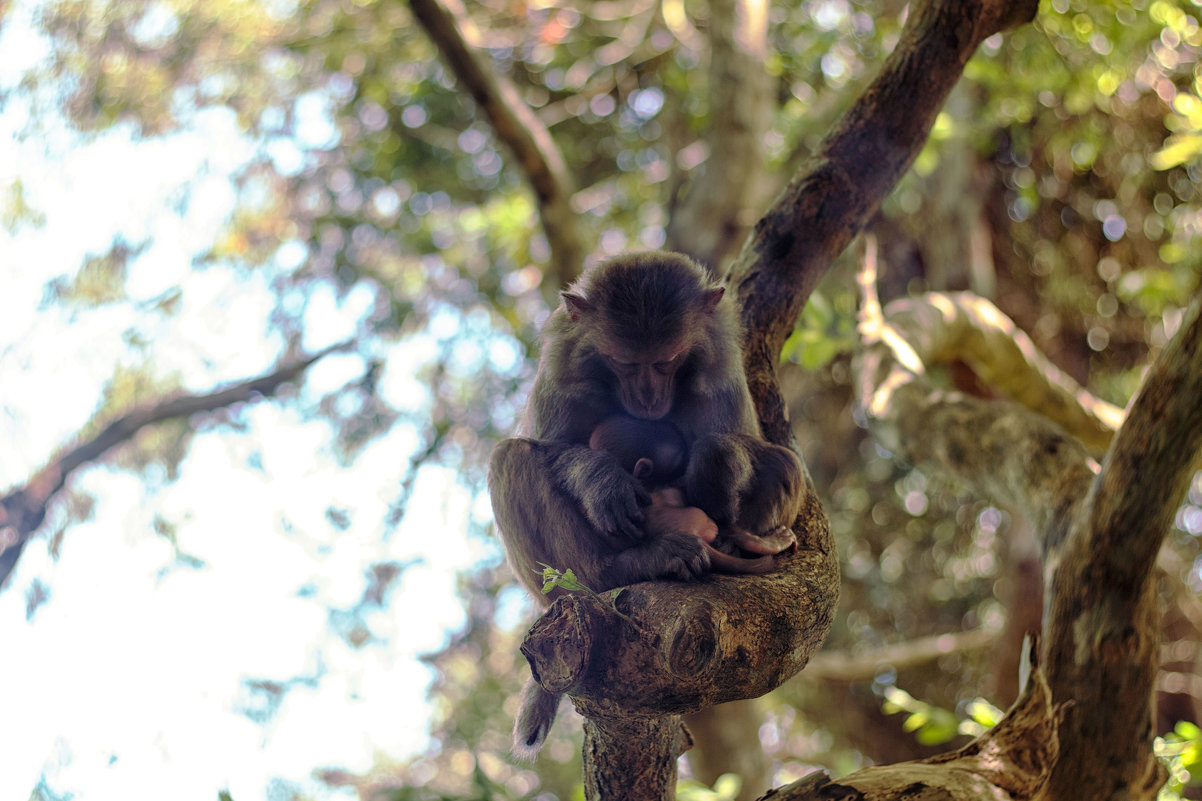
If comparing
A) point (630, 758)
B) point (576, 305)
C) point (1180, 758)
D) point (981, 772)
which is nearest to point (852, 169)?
point (576, 305)

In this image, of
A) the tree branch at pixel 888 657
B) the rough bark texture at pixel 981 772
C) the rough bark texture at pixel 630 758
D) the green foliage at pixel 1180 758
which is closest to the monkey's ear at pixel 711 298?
the rough bark texture at pixel 630 758

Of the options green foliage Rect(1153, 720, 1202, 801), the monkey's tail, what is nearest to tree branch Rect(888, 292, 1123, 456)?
green foliage Rect(1153, 720, 1202, 801)

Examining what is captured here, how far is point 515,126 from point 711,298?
4.41 meters

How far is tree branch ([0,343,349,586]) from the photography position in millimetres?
9102

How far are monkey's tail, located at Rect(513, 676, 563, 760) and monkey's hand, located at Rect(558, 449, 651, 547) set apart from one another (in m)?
0.58

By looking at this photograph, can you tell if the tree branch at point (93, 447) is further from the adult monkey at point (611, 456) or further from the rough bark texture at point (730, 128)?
the adult monkey at point (611, 456)

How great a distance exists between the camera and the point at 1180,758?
12.8 ft

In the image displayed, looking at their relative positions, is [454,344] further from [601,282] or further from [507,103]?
[601,282]

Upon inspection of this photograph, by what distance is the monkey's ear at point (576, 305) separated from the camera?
353 centimetres

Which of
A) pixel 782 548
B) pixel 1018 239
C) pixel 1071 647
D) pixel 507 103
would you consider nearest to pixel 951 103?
pixel 1018 239

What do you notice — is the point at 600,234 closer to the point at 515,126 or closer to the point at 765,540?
the point at 515,126

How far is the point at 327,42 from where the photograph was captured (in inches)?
385

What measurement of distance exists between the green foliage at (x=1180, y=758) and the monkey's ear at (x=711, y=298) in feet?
8.65

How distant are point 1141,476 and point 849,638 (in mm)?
7638
